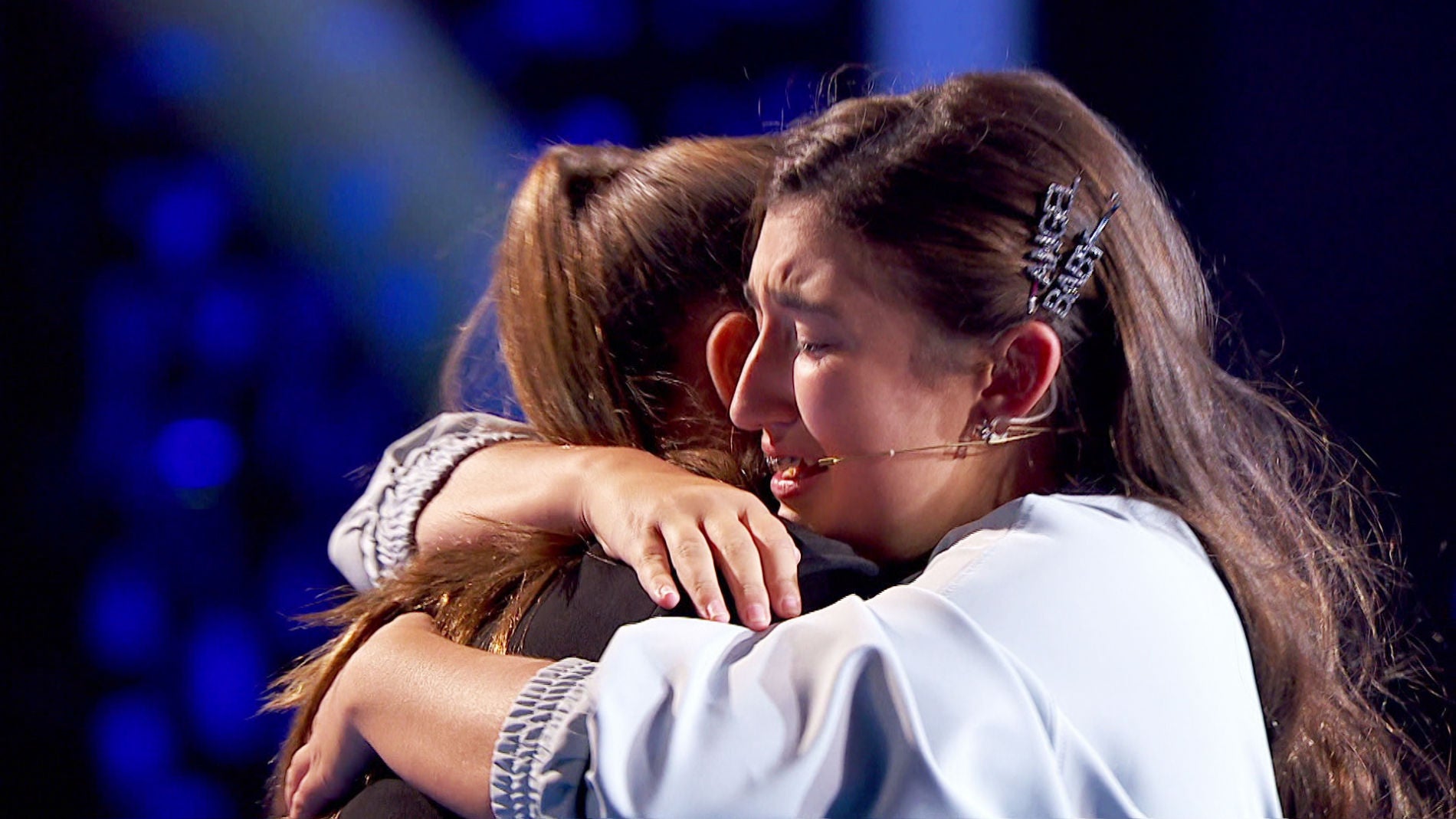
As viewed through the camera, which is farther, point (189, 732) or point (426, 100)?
point (189, 732)

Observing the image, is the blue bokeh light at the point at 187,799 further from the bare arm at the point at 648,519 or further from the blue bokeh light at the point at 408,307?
the bare arm at the point at 648,519

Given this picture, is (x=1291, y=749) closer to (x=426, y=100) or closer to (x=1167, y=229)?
(x=1167, y=229)

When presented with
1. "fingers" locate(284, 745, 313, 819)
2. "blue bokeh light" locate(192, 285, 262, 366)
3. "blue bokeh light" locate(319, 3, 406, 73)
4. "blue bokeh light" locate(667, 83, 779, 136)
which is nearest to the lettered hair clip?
"fingers" locate(284, 745, 313, 819)

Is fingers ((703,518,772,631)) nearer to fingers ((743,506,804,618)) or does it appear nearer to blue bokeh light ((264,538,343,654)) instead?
fingers ((743,506,804,618))

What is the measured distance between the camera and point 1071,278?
3.42 ft

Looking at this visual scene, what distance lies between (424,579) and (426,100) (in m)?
1.23

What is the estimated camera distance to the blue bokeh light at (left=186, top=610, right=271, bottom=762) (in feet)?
7.87

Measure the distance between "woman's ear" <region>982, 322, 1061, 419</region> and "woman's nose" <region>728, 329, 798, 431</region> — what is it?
15cm

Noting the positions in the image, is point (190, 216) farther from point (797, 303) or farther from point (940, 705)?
point (940, 705)

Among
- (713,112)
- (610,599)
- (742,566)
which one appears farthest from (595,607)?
(713,112)

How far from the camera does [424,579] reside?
118 cm

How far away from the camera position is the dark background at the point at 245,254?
2102 millimetres

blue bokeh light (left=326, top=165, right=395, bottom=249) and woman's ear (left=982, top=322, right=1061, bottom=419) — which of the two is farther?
blue bokeh light (left=326, top=165, right=395, bottom=249)

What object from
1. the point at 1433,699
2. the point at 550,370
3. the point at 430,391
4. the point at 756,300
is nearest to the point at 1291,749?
the point at 756,300
